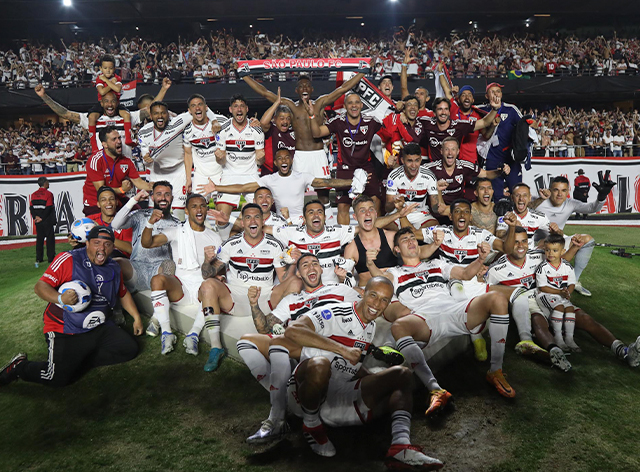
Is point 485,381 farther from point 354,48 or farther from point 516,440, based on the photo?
point 354,48

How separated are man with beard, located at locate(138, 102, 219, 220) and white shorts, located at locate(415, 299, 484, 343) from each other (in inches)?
185

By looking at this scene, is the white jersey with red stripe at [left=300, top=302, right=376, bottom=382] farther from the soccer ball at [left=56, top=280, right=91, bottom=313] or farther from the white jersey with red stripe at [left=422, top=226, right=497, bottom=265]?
the soccer ball at [left=56, top=280, right=91, bottom=313]

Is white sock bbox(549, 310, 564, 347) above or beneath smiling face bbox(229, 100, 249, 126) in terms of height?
beneath

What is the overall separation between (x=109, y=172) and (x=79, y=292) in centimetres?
296

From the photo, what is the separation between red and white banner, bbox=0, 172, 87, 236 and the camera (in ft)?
46.0

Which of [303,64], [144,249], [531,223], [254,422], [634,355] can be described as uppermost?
[303,64]

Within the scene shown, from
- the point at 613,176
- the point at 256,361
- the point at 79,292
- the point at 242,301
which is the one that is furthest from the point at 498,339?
the point at 613,176

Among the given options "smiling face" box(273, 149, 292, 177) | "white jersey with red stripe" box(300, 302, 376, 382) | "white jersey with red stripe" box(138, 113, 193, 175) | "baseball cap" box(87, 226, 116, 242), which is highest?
"white jersey with red stripe" box(138, 113, 193, 175)

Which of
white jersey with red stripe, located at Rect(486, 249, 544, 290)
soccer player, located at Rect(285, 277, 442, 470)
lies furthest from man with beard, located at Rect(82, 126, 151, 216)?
white jersey with red stripe, located at Rect(486, 249, 544, 290)

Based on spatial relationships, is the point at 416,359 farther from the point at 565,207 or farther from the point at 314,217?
the point at 565,207

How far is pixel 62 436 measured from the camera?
420 cm

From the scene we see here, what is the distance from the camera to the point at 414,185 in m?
7.22

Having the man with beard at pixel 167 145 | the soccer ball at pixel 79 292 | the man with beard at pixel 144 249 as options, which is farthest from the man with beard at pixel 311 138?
the soccer ball at pixel 79 292

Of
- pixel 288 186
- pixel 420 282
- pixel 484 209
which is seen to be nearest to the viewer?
pixel 420 282
